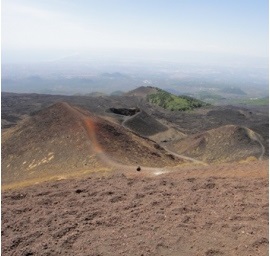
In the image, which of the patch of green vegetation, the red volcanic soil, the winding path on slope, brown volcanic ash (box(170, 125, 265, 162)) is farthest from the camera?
the patch of green vegetation

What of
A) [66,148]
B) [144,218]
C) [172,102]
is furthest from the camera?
[172,102]

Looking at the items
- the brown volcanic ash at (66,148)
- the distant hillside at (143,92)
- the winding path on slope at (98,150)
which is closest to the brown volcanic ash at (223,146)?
the brown volcanic ash at (66,148)

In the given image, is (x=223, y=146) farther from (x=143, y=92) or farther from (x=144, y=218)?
(x=143, y=92)

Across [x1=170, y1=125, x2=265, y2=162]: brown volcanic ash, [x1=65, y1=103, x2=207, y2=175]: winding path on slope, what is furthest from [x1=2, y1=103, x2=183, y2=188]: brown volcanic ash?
[x1=170, y1=125, x2=265, y2=162]: brown volcanic ash

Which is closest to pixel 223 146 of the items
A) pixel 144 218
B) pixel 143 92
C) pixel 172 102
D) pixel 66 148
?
pixel 66 148

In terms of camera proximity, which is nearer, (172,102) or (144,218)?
(144,218)

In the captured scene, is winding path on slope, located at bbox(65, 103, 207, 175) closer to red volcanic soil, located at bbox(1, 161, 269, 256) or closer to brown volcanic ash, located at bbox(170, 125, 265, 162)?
red volcanic soil, located at bbox(1, 161, 269, 256)
